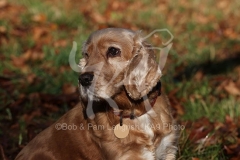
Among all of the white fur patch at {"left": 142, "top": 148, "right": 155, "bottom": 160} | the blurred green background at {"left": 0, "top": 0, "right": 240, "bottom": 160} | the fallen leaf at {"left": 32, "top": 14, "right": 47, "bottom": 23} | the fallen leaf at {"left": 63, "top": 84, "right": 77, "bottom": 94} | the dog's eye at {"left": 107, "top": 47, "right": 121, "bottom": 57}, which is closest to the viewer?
the white fur patch at {"left": 142, "top": 148, "right": 155, "bottom": 160}

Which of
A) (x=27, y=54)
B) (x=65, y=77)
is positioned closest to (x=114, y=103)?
(x=65, y=77)

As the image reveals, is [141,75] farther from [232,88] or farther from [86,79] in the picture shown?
[232,88]

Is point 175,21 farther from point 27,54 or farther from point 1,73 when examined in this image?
point 1,73

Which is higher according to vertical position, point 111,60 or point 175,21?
point 111,60

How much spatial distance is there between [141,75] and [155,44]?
4.25 metres

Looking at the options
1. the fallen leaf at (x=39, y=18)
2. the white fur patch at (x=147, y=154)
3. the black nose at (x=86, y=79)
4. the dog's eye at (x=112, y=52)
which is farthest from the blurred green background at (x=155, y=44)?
the black nose at (x=86, y=79)

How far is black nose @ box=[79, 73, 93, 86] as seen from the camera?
3.26m

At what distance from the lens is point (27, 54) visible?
6742 millimetres

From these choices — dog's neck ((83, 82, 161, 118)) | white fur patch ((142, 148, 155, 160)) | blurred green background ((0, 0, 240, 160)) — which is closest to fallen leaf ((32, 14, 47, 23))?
blurred green background ((0, 0, 240, 160))

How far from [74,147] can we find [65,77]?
2.54m

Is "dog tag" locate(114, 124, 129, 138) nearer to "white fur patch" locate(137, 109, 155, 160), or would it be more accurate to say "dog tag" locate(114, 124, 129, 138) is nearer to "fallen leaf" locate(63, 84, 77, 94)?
"white fur patch" locate(137, 109, 155, 160)

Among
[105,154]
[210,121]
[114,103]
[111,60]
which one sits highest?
[111,60]

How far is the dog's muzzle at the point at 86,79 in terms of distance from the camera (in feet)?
10.7

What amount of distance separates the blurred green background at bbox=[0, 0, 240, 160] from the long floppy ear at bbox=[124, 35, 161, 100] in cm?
89
